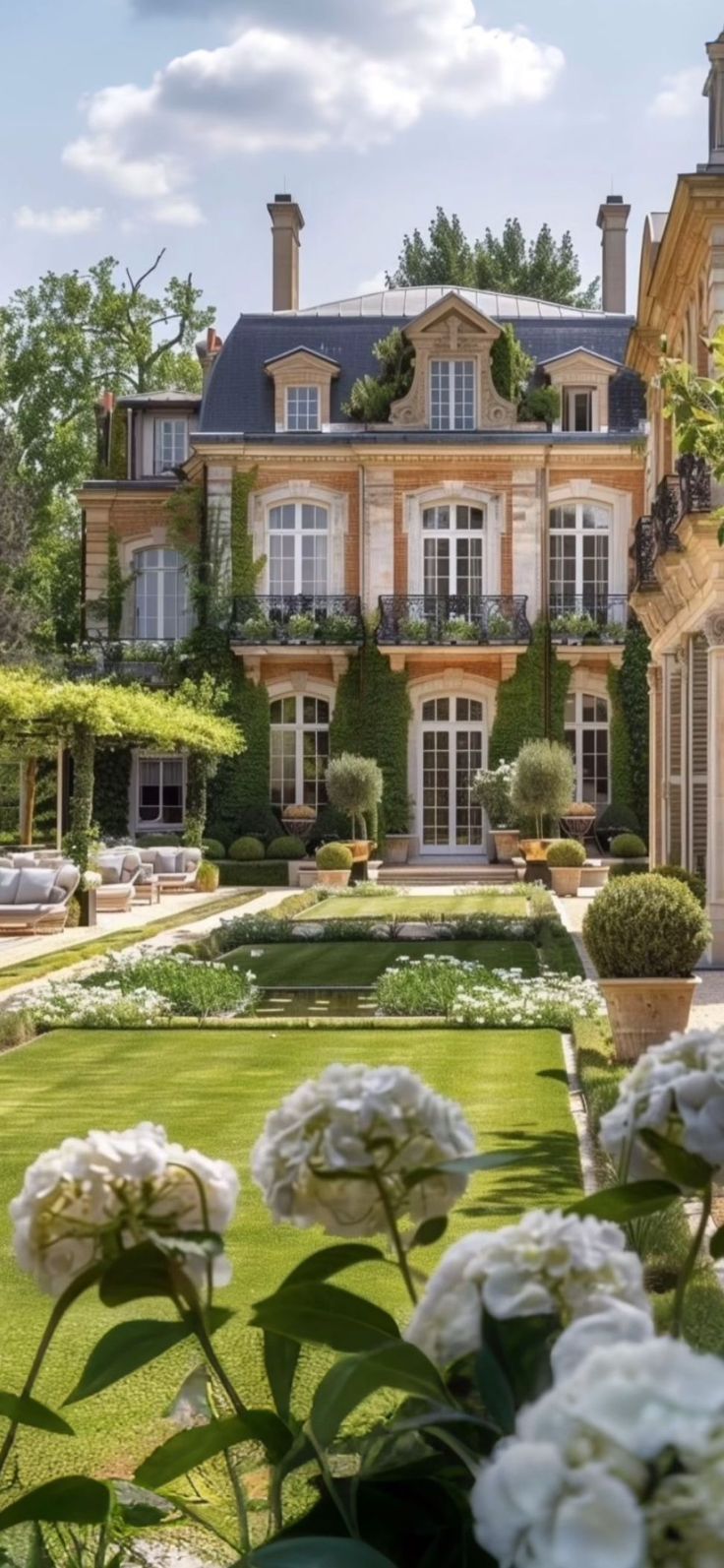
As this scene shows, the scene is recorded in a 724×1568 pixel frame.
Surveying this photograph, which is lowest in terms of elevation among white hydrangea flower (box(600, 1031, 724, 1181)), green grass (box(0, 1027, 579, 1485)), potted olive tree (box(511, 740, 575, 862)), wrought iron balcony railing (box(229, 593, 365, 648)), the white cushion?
green grass (box(0, 1027, 579, 1485))

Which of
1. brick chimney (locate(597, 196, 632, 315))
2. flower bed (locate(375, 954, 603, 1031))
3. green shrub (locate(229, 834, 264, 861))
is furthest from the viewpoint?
brick chimney (locate(597, 196, 632, 315))

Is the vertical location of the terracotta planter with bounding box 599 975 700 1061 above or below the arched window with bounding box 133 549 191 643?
below

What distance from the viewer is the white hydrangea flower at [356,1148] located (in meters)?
1.48

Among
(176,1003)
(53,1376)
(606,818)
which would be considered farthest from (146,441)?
(53,1376)

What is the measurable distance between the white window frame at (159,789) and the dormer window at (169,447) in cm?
585

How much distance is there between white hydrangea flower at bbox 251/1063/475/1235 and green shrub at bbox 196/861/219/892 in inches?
981

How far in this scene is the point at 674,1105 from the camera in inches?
60.4

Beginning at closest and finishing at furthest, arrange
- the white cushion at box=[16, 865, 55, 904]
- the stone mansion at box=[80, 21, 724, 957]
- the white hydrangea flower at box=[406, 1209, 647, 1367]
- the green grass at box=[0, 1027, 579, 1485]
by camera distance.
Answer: the white hydrangea flower at box=[406, 1209, 647, 1367] → the green grass at box=[0, 1027, 579, 1485] → the white cushion at box=[16, 865, 55, 904] → the stone mansion at box=[80, 21, 724, 957]

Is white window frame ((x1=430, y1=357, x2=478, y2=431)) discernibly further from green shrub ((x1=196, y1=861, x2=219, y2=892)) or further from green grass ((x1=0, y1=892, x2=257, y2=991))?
green grass ((x1=0, y1=892, x2=257, y2=991))

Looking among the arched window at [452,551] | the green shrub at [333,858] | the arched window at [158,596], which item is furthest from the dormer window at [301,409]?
the green shrub at [333,858]

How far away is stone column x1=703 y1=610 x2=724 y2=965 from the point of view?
47.0 feet

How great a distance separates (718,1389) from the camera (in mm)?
895

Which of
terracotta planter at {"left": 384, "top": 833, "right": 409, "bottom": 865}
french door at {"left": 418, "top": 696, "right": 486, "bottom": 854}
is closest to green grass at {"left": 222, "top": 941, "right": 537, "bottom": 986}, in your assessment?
terracotta planter at {"left": 384, "top": 833, "right": 409, "bottom": 865}

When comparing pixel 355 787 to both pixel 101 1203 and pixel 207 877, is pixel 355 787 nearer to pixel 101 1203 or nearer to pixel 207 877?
pixel 207 877
